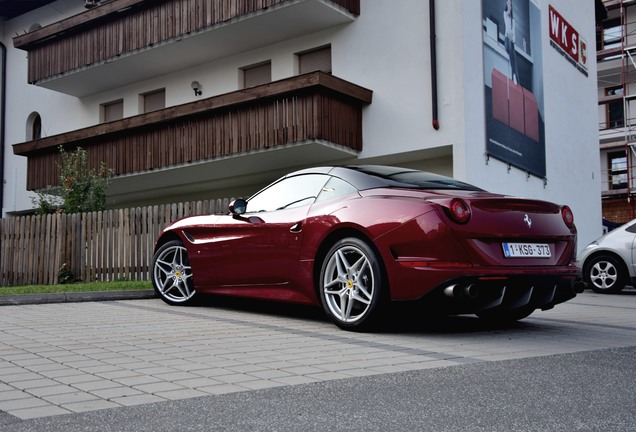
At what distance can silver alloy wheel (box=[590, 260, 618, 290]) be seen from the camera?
13.1 meters

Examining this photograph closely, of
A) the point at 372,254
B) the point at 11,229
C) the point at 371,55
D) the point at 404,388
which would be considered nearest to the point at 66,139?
the point at 11,229

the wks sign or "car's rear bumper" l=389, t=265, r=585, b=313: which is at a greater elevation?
the wks sign

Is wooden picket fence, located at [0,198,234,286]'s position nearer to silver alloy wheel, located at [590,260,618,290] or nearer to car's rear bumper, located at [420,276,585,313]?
silver alloy wheel, located at [590,260,618,290]

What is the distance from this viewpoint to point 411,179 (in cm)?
652

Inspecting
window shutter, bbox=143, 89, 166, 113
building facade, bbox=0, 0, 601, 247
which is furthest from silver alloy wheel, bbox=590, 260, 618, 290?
window shutter, bbox=143, 89, 166, 113

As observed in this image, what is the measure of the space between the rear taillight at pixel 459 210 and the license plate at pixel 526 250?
1.31ft

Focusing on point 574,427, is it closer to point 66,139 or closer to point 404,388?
point 404,388

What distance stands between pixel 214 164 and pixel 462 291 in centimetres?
1267

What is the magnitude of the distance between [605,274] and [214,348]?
10009mm

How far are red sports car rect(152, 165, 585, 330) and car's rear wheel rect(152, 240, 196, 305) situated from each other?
3.18ft

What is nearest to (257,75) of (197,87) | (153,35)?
(197,87)

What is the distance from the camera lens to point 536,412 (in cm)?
326

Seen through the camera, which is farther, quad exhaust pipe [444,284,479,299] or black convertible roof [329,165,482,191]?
black convertible roof [329,165,482,191]

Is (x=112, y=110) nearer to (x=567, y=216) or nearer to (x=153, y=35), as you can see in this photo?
(x=153, y=35)
